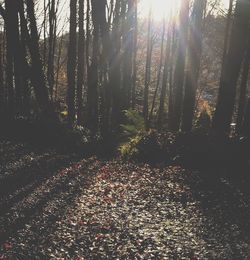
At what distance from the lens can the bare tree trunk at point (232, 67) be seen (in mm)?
12344

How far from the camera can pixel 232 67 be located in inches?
496

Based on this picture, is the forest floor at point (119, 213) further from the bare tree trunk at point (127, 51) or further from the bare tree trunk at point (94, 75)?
the bare tree trunk at point (127, 51)

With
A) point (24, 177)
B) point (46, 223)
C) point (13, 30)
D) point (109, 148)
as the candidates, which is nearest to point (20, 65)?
point (13, 30)

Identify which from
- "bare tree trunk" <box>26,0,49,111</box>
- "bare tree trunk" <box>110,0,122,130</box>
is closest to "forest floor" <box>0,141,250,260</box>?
"bare tree trunk" <box>26,0,49,111</box>

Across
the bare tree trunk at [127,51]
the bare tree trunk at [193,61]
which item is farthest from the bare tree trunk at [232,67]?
the bare tree trunk at [127,51]

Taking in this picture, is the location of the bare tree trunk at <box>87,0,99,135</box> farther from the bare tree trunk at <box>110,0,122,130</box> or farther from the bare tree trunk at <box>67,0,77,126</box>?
the bare tree trunk at <box>110,0,122,130</box>

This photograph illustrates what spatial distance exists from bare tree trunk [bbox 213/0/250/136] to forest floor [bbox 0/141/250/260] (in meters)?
2.31

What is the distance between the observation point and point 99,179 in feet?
37.0

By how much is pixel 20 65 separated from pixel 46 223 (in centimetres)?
1206

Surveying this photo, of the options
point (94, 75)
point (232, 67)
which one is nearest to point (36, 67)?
point (94, 75)

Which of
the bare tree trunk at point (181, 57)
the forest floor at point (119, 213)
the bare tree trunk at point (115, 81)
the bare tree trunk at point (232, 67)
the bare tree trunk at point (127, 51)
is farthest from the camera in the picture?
the bare tree trunk at point (127, 51)

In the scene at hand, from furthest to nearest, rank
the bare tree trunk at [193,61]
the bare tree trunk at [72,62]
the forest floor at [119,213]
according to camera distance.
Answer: the bare tree trunk at [72,62] < the bare tree trunk at [193,61] < the forest floor at [119,213]

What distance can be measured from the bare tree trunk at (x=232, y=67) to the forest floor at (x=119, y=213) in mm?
2310

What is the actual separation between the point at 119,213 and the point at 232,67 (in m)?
6.31
